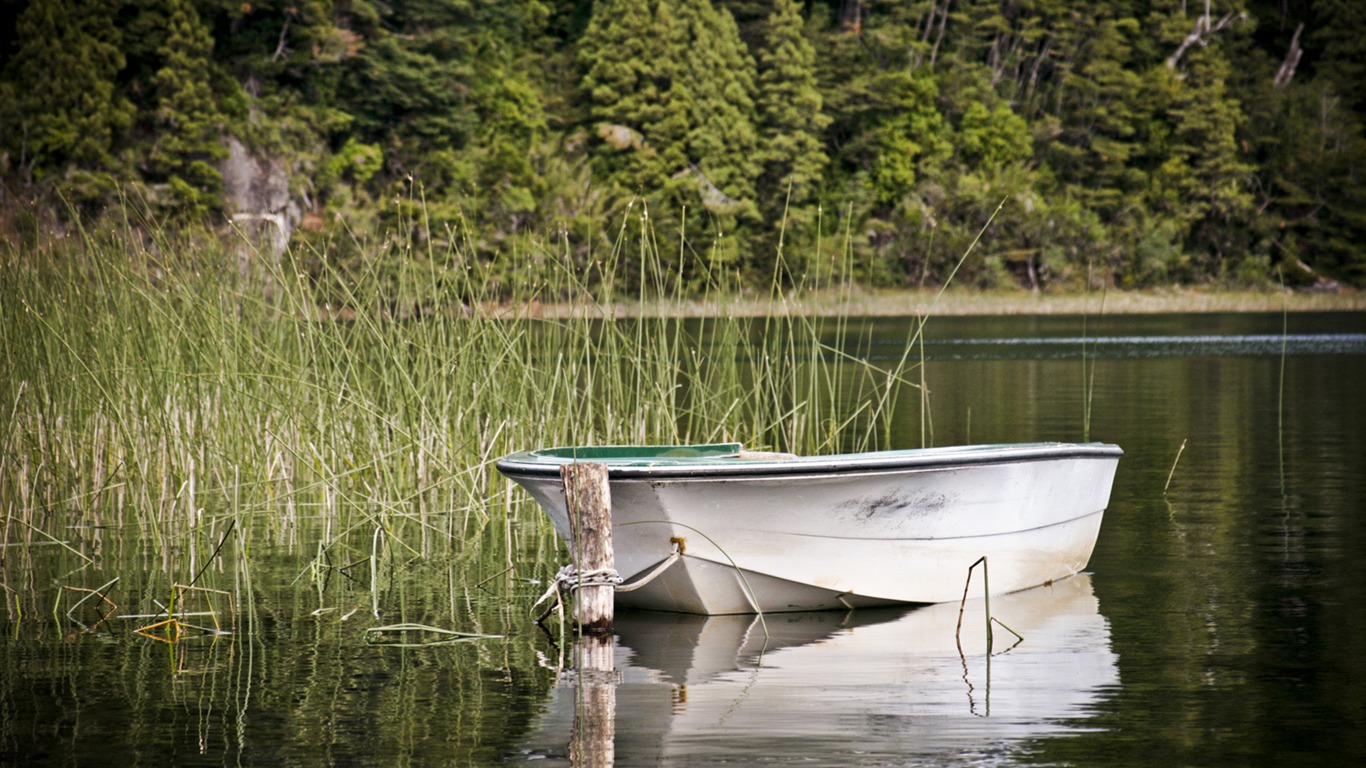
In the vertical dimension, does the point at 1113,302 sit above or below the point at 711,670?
above

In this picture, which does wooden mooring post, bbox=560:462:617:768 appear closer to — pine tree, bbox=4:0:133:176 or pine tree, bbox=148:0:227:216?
pine tree, bbox=148:0:227:216

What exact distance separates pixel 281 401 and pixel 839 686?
3.28 m

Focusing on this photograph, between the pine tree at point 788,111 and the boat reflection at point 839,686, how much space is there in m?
33.1

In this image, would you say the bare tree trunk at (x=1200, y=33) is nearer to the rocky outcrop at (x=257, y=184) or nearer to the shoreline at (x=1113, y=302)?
the shoreline at (x=1113, y=302)

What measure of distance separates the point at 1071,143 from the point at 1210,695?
4128 cm

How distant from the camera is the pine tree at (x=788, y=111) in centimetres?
3822

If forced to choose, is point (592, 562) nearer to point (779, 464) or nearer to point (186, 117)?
point (779, 464)

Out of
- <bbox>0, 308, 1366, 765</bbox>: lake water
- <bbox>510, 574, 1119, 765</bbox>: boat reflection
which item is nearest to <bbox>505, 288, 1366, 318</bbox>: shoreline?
<bbox>0, 308, 1366, 765</bbox>: lake water

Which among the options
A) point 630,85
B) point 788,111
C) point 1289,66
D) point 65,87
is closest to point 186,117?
point 65,87

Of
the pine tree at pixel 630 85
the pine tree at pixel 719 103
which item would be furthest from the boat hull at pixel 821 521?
the pine tree at pixel 719 103

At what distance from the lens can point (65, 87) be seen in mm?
28406

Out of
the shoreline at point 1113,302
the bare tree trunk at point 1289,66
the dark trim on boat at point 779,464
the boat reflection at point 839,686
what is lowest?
the boat reflection at point 839,686

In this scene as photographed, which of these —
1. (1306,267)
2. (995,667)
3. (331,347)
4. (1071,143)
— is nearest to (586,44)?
(1071,143)

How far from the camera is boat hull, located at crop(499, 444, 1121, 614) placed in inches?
197
